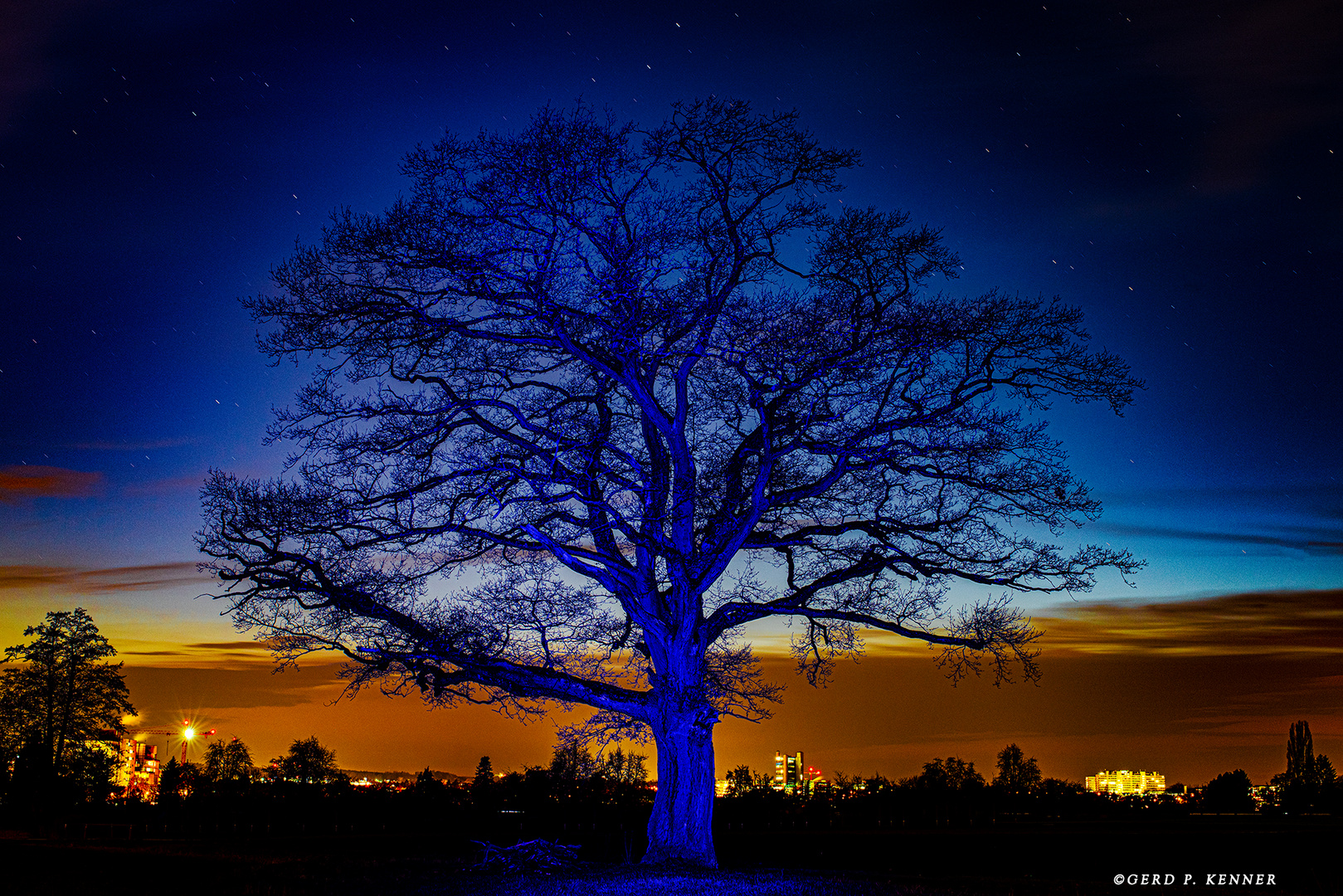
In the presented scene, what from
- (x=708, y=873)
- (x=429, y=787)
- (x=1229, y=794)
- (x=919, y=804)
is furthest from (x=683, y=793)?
(x=1229, y=794)

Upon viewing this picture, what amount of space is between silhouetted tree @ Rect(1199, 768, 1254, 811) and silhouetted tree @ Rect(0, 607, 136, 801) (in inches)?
3723

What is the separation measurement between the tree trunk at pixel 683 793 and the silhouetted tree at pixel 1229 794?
320ft

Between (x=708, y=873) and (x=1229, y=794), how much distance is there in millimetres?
110637

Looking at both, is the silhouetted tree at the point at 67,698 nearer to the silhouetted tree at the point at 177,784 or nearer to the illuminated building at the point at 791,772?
the silhouetted tree at the point at 177,784

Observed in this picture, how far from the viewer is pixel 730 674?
642 inches

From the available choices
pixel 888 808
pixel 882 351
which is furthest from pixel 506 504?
pixel 888 808

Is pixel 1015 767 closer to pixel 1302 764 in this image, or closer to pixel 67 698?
pixel 1302 764

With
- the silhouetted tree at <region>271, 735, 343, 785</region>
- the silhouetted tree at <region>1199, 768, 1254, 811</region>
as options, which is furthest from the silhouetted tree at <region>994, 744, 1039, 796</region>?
the silhouetted tree at <region>271, 735, 343, 785</region>

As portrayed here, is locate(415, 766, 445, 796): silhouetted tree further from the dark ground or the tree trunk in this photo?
the tree trunk

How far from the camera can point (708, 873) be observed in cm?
1465

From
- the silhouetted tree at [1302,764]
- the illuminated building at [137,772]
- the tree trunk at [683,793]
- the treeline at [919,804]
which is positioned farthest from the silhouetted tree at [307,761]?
the silhouetted tree at [1302,764]

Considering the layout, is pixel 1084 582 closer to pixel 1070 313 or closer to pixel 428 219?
pixel 1070 313

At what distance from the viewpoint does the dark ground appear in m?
13.3

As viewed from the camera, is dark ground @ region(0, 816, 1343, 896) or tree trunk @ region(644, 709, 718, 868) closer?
dark ground @ region(0, 816, 1343, 896)
